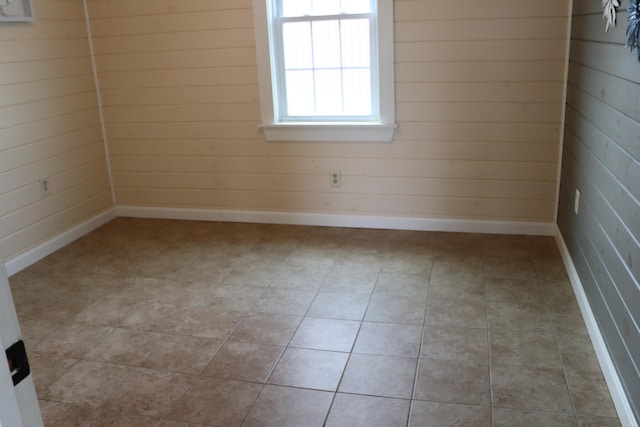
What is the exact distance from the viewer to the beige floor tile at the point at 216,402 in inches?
88.8

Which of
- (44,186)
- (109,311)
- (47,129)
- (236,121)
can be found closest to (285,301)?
(109,311)

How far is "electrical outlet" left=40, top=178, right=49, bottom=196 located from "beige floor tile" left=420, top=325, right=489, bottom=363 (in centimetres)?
279

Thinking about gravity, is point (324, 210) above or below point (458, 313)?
above

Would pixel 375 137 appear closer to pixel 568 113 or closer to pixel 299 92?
pixel 299 92

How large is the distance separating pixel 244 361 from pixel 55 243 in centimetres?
218

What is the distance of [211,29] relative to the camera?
13.7 ft

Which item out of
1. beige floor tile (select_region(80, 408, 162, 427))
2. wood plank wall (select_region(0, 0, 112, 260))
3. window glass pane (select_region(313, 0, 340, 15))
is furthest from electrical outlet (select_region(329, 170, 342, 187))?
beige floor tile (select_region(80, 408, 162, 427))

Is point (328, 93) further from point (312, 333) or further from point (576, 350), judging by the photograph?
point (576, 350)

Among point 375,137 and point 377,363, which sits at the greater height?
point 375,137

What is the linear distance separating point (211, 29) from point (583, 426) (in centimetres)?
342

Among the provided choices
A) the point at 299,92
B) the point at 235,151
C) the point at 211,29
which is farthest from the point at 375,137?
the point at 211,29

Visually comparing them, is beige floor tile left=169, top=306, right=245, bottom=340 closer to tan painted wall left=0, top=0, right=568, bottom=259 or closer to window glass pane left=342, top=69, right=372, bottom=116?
tan painted wall left=0, top=0, right=568, bottom=259

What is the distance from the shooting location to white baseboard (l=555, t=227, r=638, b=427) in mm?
2074

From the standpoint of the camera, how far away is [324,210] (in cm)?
437
